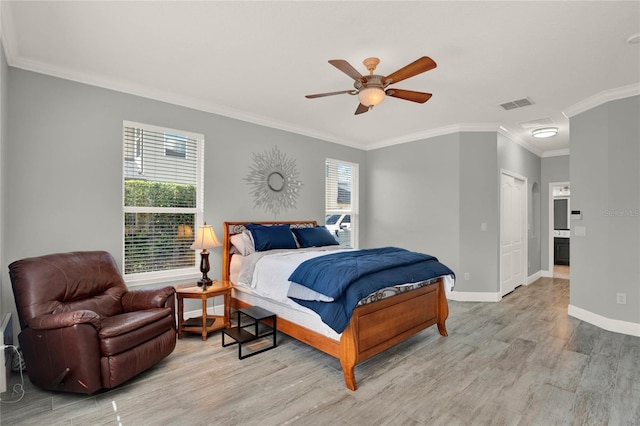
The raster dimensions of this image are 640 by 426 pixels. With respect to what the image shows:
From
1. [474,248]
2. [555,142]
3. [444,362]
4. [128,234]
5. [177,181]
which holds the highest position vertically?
[555,142]

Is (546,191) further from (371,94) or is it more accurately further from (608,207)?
(371,94)

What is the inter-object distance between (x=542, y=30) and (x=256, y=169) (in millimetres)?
3472

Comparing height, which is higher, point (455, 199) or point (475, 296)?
point (455, 199)

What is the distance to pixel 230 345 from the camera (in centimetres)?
321

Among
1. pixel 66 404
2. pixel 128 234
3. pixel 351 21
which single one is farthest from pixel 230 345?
pixel 351 21

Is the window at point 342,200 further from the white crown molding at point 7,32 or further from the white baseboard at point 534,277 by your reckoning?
the white crown molding at point 7,32

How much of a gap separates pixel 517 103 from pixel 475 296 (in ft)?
9.36

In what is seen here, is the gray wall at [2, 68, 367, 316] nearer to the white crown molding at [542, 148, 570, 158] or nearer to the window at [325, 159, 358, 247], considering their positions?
the window at [325, 159, 358, 247]

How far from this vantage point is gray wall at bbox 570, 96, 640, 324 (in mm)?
3525

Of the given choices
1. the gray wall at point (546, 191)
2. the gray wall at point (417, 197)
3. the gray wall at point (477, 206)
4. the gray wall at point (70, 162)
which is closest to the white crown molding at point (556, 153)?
the gray wall at point (546, 191)

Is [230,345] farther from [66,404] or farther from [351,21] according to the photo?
[351,21]

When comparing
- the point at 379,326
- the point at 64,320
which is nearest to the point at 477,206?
the point at 379,326

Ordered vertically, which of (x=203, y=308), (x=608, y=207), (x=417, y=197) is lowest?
(x=203, y=308)

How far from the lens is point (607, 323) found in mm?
3668
